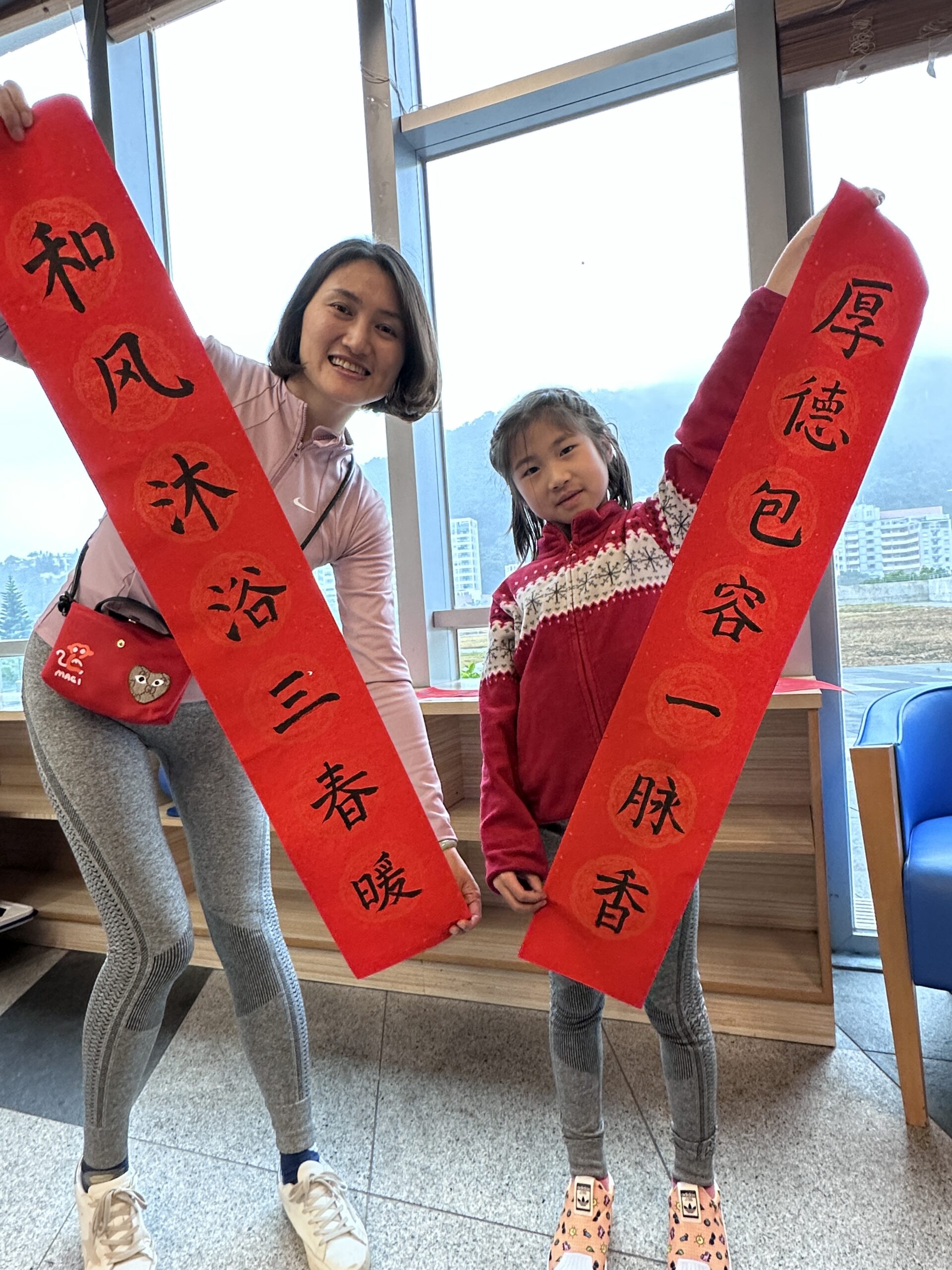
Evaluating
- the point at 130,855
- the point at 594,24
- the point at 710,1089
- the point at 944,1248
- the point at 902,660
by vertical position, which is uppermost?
the point at 594,24

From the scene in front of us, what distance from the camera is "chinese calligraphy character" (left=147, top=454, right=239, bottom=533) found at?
89 centimetres

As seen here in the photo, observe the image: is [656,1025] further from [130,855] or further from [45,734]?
[45,734]

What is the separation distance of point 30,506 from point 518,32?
2.26 m

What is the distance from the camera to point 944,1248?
0.99 metres

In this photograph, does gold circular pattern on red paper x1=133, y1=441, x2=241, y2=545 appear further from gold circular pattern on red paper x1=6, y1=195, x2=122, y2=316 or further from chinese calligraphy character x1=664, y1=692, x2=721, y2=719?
chinese calligraphy character x1=664, y1=692, x2=721, y2=719

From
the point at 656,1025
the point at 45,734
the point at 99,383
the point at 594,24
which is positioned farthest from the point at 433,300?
the point at 656,1025

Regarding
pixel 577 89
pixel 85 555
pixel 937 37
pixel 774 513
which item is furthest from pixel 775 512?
pixel 577 89

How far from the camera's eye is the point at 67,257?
2.88 feet

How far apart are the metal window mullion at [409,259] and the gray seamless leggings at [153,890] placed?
3.76ft

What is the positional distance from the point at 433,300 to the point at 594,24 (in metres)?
0.82

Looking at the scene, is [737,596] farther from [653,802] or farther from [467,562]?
[467,562]

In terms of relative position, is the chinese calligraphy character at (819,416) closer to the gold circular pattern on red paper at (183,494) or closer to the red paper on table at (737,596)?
the red paper on table at (737,596)

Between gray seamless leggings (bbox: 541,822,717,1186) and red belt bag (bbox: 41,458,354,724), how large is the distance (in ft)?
1.72

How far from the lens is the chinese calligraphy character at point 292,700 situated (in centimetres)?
92
